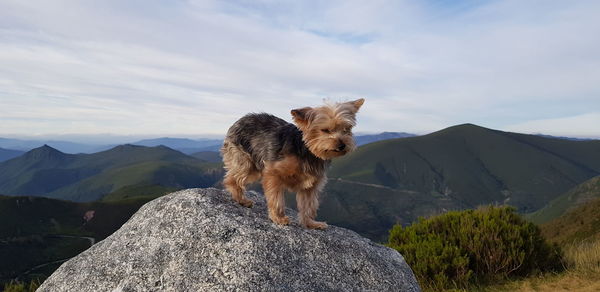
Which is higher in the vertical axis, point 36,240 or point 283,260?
point 283,260

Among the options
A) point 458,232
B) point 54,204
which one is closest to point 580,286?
point 458,232

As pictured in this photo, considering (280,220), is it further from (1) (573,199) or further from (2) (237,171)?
(1) (573,199)

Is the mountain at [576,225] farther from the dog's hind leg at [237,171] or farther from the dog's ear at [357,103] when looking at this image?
the dog's hind leg at [237,171]

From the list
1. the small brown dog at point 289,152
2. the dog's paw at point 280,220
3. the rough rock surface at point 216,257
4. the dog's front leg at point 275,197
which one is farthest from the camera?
the dog's paw at point 280,220

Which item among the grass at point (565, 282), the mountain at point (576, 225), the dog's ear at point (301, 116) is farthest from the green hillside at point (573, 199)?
the dog's ear at point (301, 116)

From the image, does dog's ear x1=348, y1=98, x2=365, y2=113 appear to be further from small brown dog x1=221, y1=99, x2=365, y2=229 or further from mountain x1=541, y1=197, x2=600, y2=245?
mountain x1=541, y1=197, x2=600, y2=245

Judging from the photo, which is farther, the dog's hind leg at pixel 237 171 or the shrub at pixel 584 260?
the shrub at pixel 584 260

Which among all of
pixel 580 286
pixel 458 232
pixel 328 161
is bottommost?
pixel 580 286

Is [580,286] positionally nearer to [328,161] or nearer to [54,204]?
[328,161]

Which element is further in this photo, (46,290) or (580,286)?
(580,286)
